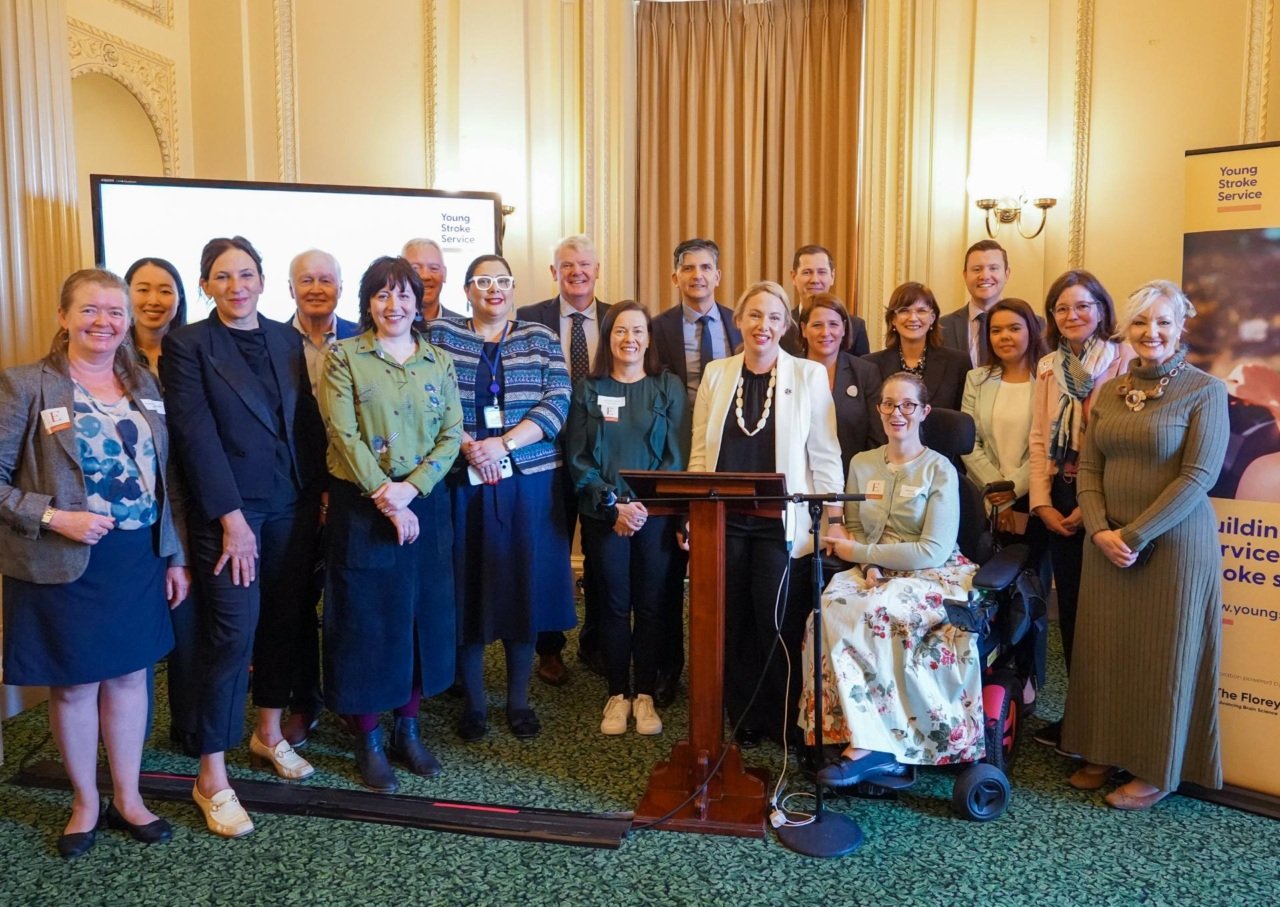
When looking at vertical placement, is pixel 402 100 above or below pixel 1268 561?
above

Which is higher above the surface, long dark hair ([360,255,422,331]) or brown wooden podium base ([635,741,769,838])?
long dark hair ([360,255,422,331])

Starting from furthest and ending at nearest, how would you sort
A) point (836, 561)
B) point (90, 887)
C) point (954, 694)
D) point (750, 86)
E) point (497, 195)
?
point (750, 86) → point (497, 195) → point (836, 561) → point (954, 694) → point (90, 887)

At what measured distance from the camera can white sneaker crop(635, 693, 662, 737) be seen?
334cm

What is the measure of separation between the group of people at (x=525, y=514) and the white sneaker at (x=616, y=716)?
2cm

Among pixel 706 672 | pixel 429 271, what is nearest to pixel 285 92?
pixel 429 271

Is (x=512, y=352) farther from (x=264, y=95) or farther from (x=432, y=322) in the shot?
(x=264, y=95)

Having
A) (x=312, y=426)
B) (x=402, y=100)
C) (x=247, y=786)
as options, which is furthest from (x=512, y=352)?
(x=402, y=100)

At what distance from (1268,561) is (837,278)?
3.61m

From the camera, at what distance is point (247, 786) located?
2938 mm

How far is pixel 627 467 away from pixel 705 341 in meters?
0.73

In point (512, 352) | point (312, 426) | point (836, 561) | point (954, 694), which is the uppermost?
point (512, 352)

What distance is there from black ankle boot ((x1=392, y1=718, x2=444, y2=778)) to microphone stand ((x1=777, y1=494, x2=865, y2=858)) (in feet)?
3.68

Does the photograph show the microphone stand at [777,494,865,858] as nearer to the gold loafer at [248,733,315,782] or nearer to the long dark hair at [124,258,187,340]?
the gold loafer at [248,733,315,782]

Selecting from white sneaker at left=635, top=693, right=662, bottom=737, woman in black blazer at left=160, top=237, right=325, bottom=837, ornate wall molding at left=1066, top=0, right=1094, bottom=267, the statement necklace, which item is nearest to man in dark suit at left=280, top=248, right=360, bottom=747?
woman in black blazer at left=160, top=237, right=325, bottom=837
